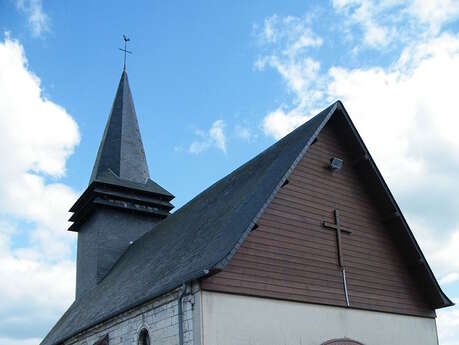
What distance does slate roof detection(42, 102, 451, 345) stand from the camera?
42.8 ft

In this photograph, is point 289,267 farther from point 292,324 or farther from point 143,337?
point 143,337

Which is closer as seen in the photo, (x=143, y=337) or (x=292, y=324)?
(x=292, y=324)

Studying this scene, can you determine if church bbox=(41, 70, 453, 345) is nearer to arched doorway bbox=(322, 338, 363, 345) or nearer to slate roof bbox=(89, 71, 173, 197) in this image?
arched doorway bbox=(322, 338, 363, 345)

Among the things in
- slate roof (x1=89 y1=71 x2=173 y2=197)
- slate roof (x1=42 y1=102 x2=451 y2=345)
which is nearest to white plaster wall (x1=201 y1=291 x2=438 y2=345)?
slate roof (x1=42 y1=102 x2=451 y2=345)

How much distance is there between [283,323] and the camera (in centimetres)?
1326

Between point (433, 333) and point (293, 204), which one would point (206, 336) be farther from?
point (433, 333)

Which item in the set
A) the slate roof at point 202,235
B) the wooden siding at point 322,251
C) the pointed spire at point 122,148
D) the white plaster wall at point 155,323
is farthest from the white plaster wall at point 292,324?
the pointed spire at point 122,148

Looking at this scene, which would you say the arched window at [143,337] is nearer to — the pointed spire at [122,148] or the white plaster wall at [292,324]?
the white plaster wall at [292,324]

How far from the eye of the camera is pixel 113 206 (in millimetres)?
26000

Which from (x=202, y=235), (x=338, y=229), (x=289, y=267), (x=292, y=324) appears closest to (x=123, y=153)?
(x=202, y=235)

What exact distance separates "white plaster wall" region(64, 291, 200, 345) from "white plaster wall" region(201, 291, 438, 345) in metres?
0.56

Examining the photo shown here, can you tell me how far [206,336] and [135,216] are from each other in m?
15.4

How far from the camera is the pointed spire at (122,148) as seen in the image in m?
27.7

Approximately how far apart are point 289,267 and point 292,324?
1.28 meters
